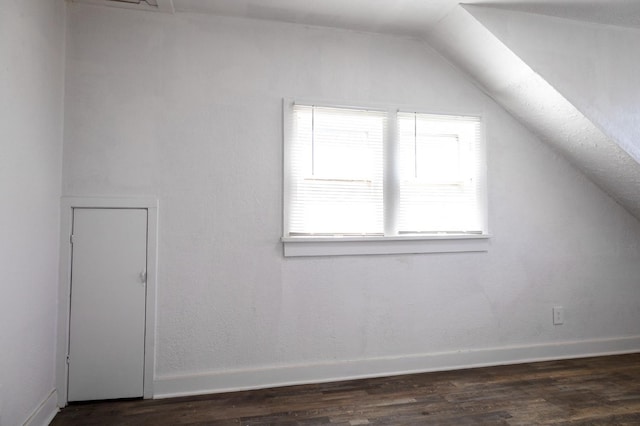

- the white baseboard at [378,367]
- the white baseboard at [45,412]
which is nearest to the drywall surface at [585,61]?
the white baseboard at [378,367]

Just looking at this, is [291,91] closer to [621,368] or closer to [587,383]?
[587,383]

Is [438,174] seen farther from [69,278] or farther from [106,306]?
[69,278]

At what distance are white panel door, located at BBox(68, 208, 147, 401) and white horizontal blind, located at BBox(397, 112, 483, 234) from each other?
79.8 inches

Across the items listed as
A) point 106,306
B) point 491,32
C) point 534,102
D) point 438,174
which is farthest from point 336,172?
point 106,306

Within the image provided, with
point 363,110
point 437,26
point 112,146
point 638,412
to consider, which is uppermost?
point 437,26

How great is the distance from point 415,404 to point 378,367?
0.50 meters

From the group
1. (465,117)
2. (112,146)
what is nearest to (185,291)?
(112,146)

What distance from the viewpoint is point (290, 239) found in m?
2.82

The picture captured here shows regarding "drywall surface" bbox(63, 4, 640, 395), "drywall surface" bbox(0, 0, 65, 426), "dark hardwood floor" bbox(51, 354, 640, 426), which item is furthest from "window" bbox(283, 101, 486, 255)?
"drywall surface" bbox(0, 0, 65, 426)

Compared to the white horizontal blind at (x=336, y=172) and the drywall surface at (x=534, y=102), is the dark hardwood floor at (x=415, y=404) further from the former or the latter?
the drywall surface at (x=534, y=102)

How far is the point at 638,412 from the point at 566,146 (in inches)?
79.5

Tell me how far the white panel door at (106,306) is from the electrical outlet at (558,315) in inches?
133

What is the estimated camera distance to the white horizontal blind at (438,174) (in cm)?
313

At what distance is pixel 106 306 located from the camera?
8.36 feet
